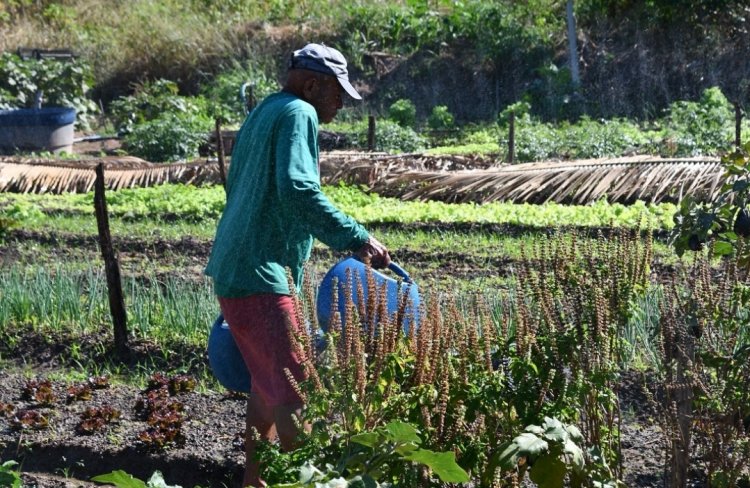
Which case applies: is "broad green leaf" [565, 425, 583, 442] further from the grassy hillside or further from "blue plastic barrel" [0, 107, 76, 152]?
the grassy hillside

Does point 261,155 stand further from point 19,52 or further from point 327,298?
point 19,52

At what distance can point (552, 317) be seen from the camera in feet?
10.4

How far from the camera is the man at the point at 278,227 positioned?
3717 mm

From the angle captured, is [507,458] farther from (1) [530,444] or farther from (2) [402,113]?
(2) [402,113]

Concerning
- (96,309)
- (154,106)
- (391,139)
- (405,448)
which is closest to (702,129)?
(391,139)

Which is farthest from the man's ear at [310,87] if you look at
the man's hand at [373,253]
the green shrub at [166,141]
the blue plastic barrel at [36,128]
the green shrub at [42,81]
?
the green shrub at [42,81]

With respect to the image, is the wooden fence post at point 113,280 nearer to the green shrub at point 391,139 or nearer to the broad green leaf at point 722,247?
the broad green leaf at point 722,247

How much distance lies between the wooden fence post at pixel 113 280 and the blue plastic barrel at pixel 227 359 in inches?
87.5

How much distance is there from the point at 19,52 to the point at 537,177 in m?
12.7

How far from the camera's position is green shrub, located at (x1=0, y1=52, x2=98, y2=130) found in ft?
63.1

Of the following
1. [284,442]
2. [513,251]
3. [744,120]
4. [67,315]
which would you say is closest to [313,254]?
[513,251]

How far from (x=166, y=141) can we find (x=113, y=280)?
10702 millimetres

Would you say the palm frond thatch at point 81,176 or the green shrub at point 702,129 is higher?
the green shrub at point 702,129

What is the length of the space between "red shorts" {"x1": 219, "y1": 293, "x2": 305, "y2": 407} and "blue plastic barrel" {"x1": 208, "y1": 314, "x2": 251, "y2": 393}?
252 mm
